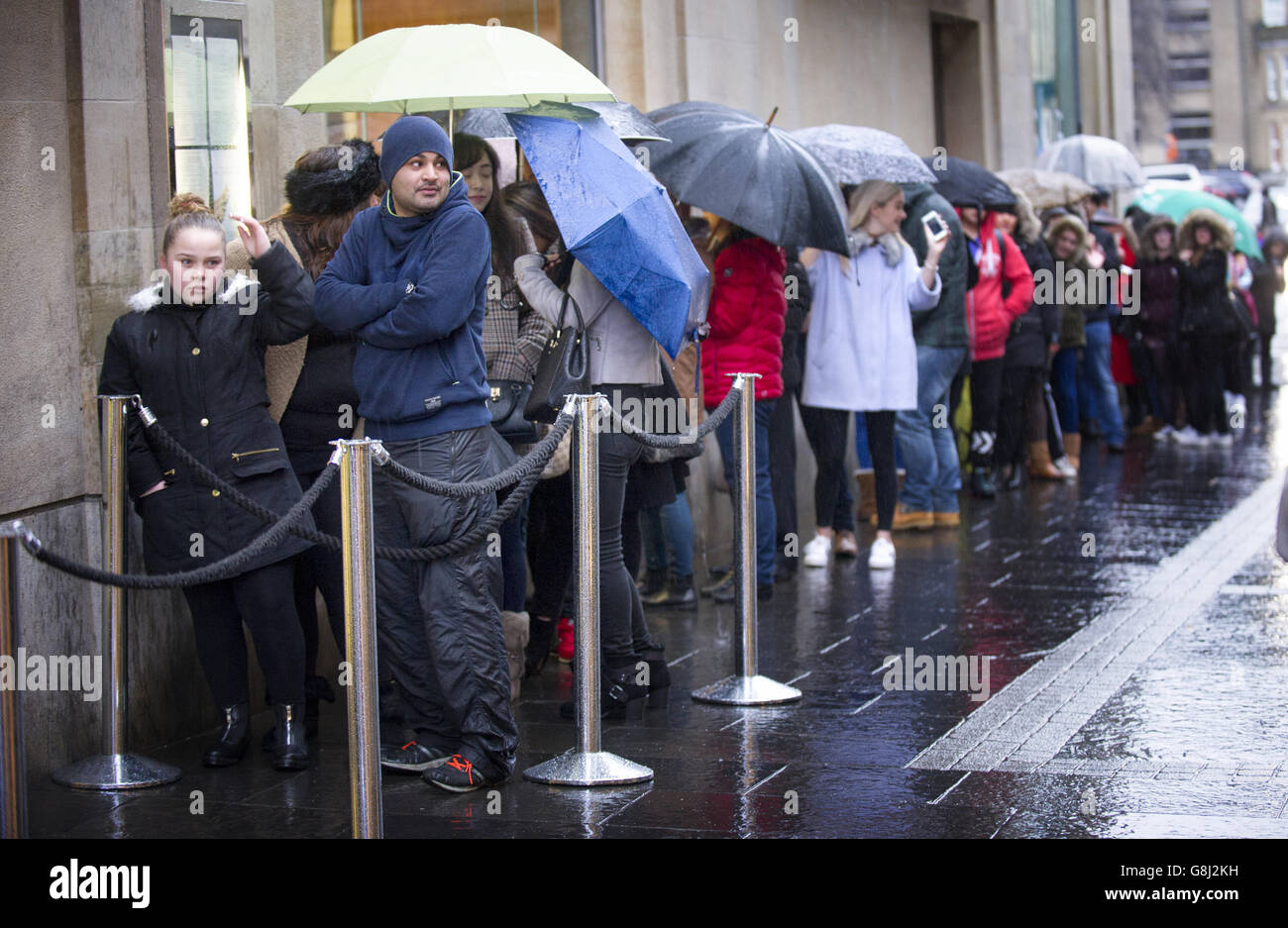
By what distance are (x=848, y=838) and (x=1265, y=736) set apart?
6.24 feet

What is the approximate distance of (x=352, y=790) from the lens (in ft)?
17.3

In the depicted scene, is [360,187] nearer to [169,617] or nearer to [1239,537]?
[169,617]

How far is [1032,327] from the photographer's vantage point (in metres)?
13.2

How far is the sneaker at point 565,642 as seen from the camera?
8141 mm

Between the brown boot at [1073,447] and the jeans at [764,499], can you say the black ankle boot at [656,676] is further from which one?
the brown boot at [1073,447]

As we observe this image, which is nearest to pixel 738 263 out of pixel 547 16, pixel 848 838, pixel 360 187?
pixel 547 16

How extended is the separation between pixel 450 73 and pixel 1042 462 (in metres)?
8.09

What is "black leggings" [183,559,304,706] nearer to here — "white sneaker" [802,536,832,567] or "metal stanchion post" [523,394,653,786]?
"metal stanchion post" [523,394,653,786]

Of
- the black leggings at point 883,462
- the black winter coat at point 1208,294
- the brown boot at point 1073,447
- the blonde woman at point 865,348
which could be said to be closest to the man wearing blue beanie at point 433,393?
the blonde woman at point 865,348

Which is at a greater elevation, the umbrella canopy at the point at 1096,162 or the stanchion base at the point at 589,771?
the umbrella canopy at the point at 1096,162

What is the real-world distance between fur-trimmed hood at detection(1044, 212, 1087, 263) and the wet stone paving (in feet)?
12.4

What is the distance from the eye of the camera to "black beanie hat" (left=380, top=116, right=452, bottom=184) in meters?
5.91

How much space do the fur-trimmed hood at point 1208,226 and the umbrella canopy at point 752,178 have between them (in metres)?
7.46

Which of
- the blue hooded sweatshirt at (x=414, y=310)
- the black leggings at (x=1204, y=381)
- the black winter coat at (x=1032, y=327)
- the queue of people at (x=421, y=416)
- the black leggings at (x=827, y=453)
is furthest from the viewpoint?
the black leggings at (x=1204, y=381)
